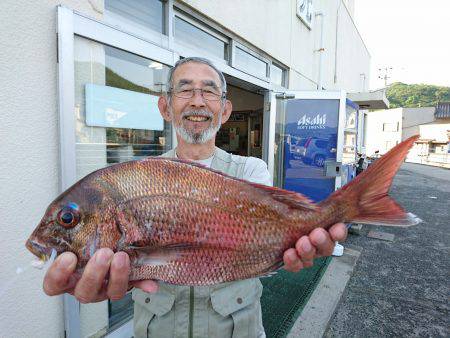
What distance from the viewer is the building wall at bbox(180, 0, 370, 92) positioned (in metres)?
4.61

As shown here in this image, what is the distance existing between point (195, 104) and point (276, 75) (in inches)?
226

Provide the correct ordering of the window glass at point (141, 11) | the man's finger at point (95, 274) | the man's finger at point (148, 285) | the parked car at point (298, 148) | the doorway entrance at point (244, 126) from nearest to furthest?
1. the man's finger at point (95, 274)
2. the man's finger at point (148, 285)
3. the window glass at point (141, 11)
4. the parked car at point (298, 148)
5. the doorway entrance at point (244, 126)

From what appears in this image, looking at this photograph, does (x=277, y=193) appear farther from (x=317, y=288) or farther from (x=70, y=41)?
(x=317, y=288)

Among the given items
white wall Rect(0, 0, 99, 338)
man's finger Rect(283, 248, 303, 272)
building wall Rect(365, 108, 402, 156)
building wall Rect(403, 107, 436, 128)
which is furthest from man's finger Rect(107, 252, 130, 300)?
building wall Rect(403, 107, 436, 128)

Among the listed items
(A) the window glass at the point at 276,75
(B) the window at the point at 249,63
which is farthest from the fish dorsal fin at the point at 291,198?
(A) the window glass at the point at 276,75

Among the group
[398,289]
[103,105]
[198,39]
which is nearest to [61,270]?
[103,105]

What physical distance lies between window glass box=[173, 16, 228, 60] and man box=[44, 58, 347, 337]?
2.24 metres

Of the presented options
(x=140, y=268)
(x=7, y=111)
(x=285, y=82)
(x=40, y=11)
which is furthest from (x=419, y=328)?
(x=285, y=82)

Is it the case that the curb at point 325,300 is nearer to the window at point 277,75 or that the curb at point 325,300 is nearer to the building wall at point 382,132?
the window at point 277,75

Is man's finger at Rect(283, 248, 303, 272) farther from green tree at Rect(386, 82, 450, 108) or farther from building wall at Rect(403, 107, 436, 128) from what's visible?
green tree at Rect(386, 82, 450, 108)

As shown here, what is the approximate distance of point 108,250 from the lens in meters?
1.11

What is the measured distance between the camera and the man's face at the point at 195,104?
1747mm

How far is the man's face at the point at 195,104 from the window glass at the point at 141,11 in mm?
1706

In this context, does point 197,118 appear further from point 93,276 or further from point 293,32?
point 293,32
